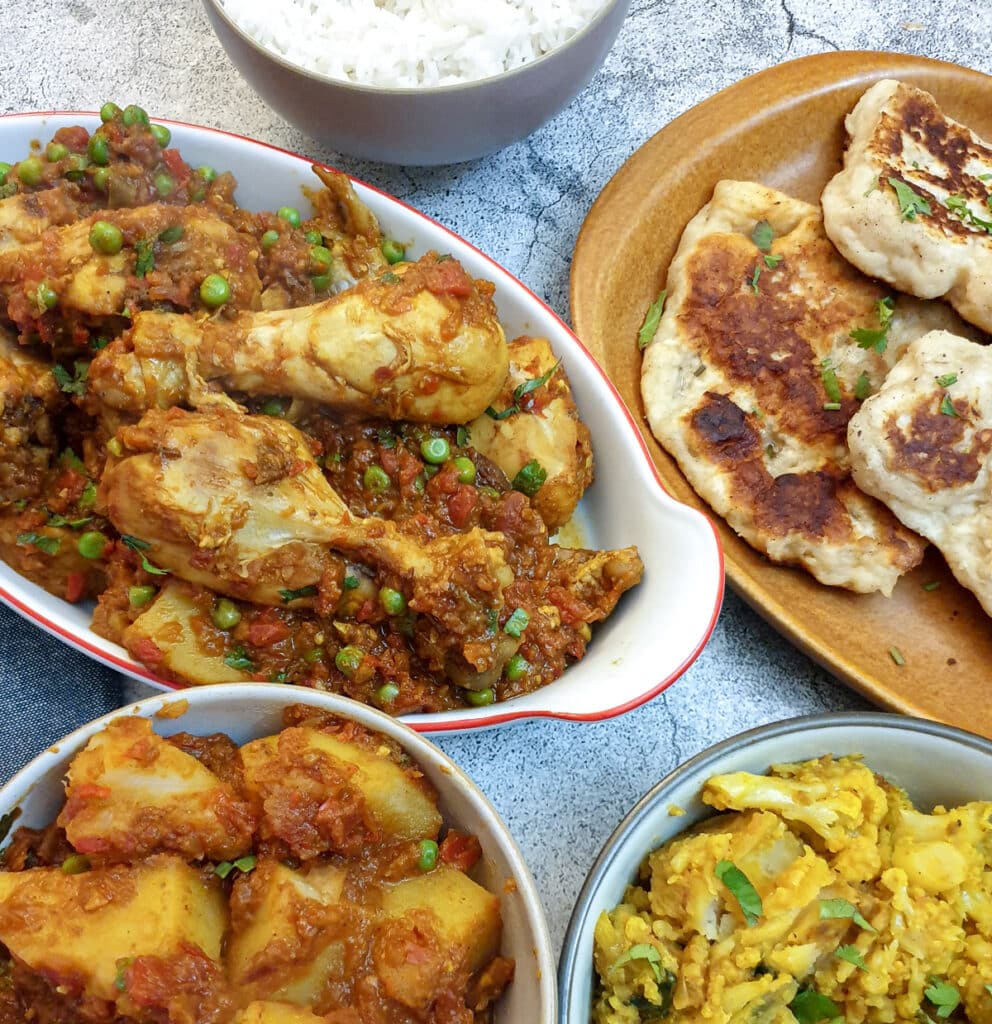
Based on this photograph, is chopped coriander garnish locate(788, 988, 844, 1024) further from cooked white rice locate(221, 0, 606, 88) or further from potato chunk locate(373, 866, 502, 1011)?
cooked white rice locate(221, 0, 606, 88)

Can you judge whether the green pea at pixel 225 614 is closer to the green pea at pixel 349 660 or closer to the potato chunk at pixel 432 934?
the green pea at pixel 349 660

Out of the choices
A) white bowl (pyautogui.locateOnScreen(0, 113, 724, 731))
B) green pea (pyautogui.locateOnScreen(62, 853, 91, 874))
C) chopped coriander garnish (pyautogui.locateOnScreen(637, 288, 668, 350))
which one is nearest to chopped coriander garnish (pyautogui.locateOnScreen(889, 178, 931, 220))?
chopped coriander garnish (pyautogui.locateOnScreen(637, 288, 668, 350))

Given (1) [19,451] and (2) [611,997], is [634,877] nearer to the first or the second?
(2) [611,997]

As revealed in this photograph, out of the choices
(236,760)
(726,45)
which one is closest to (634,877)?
(236,760)

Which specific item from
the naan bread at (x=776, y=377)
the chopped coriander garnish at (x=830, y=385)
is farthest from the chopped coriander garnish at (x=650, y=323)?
the chopped coriander garnish at (x=830, y=385)

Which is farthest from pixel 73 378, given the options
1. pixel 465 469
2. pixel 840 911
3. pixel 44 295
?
pixel 840 911
